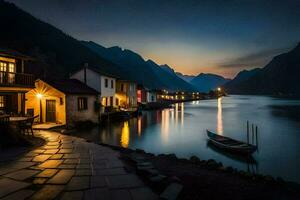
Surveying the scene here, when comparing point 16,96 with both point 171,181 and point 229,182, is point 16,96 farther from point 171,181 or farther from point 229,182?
point 229,182

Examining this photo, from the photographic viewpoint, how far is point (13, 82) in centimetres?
2047

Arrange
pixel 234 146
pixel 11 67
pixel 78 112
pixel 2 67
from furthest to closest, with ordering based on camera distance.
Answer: pixel 78 112 → pixel 11 67 → pixel 234 146 → pixel 2 67

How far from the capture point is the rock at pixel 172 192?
21.4 ft

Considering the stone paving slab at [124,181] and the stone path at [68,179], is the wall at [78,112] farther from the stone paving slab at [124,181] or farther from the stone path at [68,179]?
the stone paving slab at [124,181]

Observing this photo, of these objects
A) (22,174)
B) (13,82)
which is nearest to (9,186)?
(22,174)

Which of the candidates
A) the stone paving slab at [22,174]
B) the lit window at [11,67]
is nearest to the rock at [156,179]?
the stone paving slab at [22,174]

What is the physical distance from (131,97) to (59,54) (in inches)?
3554

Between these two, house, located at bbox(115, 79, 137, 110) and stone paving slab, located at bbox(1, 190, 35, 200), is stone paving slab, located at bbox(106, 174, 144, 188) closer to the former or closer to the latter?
stone paving slab, located at bbox(1, 190, 35, 200)

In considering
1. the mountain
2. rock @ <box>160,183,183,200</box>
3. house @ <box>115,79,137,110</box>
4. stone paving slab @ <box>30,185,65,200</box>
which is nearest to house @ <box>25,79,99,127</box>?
stone paving slab @ <box>30,185,65,200</box>

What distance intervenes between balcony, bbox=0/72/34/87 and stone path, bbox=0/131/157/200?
11.9m

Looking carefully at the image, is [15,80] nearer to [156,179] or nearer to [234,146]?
[156,179]

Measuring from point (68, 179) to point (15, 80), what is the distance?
17125 millimetres

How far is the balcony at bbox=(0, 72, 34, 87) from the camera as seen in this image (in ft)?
64.1

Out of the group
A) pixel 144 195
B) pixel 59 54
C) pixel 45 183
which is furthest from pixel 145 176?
pixel 59 54
